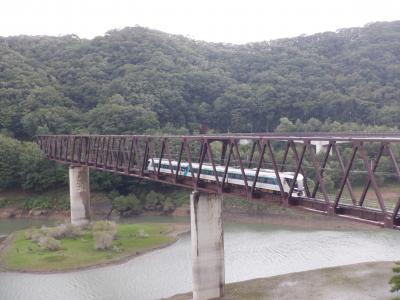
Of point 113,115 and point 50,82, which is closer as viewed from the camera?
point 113,115

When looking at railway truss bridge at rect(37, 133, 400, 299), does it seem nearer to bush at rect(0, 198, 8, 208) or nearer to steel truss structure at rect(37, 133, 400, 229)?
steel truss structure at rect(37, 133, 400, 229)

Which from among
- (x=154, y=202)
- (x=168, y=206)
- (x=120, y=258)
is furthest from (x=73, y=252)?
(x=154, y=202)

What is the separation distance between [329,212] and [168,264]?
2237 centimetres

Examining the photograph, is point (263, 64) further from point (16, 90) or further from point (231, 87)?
point (16, 90)

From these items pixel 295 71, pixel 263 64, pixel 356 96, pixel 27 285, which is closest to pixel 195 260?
pixel 27 285

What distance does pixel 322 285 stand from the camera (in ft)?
109

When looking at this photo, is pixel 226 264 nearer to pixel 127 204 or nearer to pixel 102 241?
pixel 102 241

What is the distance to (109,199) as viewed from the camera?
6825cm

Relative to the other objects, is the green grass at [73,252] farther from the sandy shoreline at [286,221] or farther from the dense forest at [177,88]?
the dense forest at [177,88]

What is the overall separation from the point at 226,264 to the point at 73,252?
14010 millimetres

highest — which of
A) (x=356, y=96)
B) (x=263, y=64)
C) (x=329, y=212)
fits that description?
(x=263, y=64)

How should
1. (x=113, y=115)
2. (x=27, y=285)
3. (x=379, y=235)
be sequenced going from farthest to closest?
(x=113, y=115) < (x=379, y=235) < (x=27, y=285)

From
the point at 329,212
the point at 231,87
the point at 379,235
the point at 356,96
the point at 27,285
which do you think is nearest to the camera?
the point at 329,212

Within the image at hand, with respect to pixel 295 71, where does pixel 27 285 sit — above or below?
below
